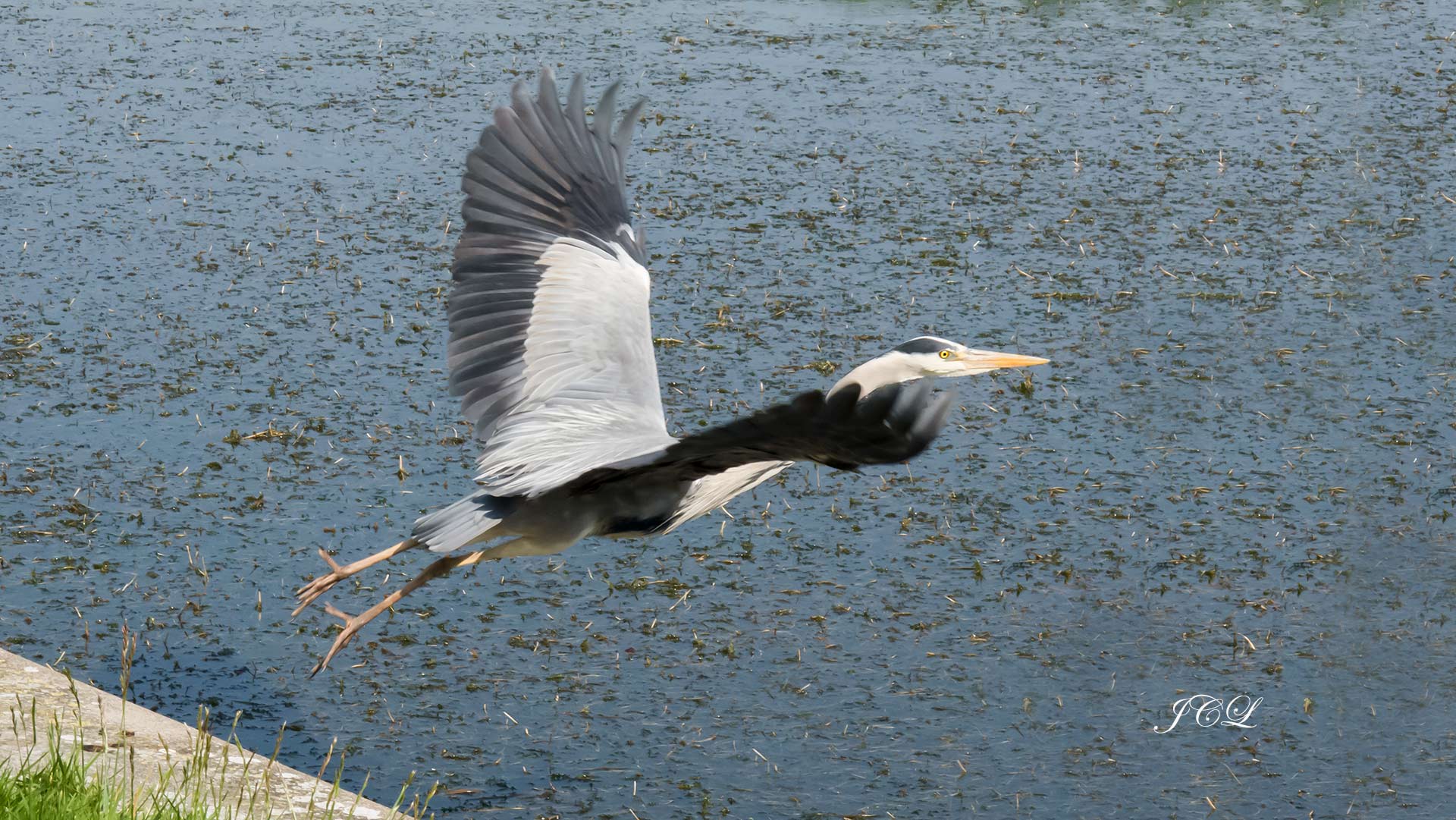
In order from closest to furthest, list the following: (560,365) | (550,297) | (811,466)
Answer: (560,365) → (550,297) → (811,466)

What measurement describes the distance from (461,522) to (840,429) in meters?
1.72

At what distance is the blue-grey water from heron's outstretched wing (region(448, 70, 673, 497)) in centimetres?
102

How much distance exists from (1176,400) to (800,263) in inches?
95.5

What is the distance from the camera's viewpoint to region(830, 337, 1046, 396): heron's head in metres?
5.07

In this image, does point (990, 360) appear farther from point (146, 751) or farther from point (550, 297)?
point (146, 751)

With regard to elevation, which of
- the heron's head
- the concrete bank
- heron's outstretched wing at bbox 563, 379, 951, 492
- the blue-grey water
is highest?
heron's outstretched wing at bbox 563, 379, 951, 492

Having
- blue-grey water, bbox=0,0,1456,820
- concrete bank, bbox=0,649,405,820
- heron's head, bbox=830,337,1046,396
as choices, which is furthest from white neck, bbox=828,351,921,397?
concrete bank, bbox=0,649,405,820

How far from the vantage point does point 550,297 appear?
19.0 feet

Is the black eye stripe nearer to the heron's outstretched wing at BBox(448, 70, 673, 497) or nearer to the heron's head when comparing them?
Answer: the heron's head

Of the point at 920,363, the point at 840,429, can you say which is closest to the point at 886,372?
the point at 920,363

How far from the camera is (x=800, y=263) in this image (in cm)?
1000

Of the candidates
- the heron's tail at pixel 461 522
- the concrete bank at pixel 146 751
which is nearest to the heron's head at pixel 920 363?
the heron's tail at pixel 461 522

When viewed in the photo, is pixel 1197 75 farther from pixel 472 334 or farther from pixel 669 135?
pixel 472 334

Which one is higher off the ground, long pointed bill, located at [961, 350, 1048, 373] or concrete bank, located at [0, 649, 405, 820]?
long pointed bill, located at [961, 350, 1048, 373]
